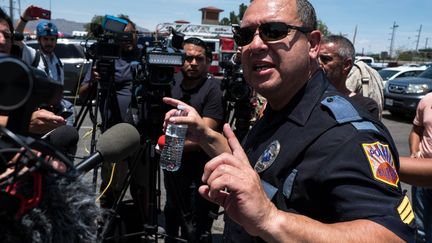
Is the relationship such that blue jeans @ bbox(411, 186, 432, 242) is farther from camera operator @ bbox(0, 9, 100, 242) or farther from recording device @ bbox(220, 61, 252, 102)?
camera operator @ bbox(0, 9, 100, 242)

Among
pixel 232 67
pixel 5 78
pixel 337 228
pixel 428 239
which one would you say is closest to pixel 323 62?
pixel 232 67

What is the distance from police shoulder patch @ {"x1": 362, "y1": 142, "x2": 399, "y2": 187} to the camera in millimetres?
1204

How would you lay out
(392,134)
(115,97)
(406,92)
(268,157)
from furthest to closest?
1. (406,92)
2. (392,134)
3. (115,97)
4. (268,157)

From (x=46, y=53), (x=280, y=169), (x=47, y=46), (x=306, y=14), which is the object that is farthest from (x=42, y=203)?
(x=47, y=46)

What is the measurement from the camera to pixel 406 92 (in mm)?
11953

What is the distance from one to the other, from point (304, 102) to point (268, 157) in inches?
9.8

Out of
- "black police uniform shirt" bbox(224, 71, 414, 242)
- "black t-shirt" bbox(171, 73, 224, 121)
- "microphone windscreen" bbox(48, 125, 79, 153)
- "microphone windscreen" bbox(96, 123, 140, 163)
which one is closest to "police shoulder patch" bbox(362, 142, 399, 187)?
"black police uniform shirt" bbox(224, 71, 414, 242)

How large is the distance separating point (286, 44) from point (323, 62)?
6.48 feet

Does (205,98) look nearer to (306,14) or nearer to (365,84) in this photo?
(365,84)

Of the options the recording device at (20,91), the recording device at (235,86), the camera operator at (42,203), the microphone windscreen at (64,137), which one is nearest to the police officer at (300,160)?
the camera operator at (42,203)

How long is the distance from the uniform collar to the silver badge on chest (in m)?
0.11

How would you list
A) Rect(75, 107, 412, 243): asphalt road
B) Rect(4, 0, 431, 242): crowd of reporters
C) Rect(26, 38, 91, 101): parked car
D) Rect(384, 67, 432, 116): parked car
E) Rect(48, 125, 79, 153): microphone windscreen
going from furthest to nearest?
1. Rect(26, 38, 91, 101): parked car
2. Rect(384, 67, 432, 116): parked car
3. Rect(75, 107, 412, 243): asphalt road
4. Rect(48, 125, 79, 153): microphone windscreen
5. Rect(4, 0, 431, 242): crowd of reporters

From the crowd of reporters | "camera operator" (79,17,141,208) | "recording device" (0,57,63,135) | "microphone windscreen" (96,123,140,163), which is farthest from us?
"camera operator" (79,17,141,208)

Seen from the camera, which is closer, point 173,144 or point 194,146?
point 173,144
